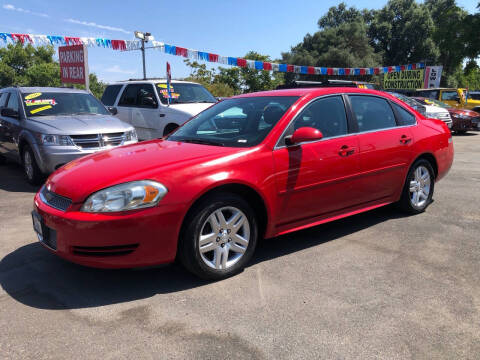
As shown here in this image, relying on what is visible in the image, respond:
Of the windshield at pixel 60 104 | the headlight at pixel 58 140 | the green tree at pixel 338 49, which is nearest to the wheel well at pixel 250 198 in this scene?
the headlight at pixel 58 140

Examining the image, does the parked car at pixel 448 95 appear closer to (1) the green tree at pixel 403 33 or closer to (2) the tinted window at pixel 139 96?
(2) the tinted window at pixel 139 96

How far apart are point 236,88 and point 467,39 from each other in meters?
20.1

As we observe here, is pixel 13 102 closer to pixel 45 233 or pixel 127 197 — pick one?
pixel 45 233

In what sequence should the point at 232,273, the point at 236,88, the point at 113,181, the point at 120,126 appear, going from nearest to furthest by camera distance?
A: the point at 113,181
the point at 232,273
the point at 120,126
the point at 236,88

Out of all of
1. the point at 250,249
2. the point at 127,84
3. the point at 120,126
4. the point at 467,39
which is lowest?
the point at 250,249

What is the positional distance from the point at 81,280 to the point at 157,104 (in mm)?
6509

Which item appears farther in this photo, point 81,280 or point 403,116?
point 403,116

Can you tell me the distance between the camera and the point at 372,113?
4461 mm

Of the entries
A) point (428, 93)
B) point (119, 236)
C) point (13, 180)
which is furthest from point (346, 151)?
point (428, 93)

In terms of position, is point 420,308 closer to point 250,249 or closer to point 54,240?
point 250,249

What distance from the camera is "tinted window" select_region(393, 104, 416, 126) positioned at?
475 cm

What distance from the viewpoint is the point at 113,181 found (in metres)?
3.00

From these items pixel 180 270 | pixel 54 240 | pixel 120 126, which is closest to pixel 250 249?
pixel 180 270

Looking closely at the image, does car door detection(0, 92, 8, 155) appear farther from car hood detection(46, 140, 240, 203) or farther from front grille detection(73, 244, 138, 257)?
front grille detection(73, 244, 138, 257)
